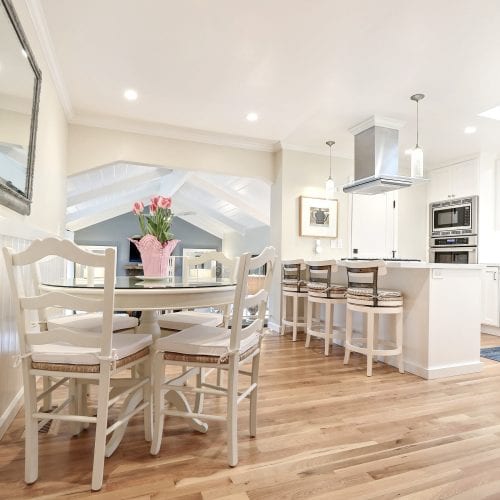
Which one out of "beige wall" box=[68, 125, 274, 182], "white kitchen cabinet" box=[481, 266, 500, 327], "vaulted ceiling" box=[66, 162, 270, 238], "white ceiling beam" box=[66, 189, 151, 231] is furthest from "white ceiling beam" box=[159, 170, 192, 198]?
"white kitchen cabinet" box=[481, 266, 500, 327]

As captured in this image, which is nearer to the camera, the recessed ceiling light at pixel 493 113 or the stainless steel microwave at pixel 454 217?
the recessed ceiling light at pixel 493 113

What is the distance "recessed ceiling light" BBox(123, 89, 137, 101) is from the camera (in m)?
3.22

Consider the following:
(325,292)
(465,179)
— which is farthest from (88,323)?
(465,179)

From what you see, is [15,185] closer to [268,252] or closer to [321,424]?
[268,252]

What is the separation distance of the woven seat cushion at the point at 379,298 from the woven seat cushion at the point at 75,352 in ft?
6.40

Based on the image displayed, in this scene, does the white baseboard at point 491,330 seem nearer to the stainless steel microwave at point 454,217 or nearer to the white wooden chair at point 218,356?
the stainless steel microwave at point 454,217

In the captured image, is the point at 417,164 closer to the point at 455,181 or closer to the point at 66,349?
the point at 455,181

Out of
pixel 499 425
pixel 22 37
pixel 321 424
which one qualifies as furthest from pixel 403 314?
pixel 22 37

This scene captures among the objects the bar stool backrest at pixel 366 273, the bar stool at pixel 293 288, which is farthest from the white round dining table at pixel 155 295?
the bar stool at pixel 293 288

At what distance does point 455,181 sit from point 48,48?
5.35m

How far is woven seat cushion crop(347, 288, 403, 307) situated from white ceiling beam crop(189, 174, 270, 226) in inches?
198

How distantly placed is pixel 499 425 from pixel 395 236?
3643mm

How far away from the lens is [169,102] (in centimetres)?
344

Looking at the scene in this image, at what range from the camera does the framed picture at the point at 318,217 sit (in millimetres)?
4633
